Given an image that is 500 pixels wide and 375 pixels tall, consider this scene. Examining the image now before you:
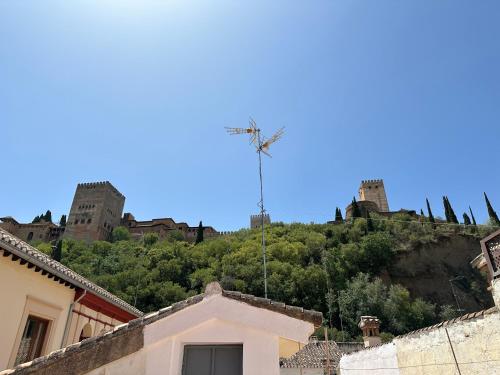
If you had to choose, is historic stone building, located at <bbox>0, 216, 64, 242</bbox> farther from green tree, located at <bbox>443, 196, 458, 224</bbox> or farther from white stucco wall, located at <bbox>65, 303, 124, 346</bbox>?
green tree, located at <bbox>443, 196, 458, 224</bbox>

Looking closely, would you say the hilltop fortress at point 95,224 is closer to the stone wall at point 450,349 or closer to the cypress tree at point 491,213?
the cypress tree at point 491,213

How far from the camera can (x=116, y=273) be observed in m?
45.3

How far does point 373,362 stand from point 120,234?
61.3m

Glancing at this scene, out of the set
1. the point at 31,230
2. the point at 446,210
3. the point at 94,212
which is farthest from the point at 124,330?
the point at 31,230

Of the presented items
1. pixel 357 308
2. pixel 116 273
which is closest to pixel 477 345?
pixel 357 308

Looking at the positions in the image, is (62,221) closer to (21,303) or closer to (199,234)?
(199,234)

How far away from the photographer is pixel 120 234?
6506 centimetres

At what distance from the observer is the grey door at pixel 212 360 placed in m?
2.96

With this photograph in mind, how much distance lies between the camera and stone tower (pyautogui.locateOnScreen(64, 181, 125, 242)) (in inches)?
2516

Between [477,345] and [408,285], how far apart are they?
1760 inches

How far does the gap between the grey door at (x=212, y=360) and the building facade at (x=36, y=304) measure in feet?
15.6

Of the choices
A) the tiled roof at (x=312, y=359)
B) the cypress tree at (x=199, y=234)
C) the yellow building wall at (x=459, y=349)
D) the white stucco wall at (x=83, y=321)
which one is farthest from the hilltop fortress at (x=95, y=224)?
the yellow building wall at (x=459, y=349)

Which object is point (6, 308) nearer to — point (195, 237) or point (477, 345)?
point (477, 345)

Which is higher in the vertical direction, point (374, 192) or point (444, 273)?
point (374, 192)
